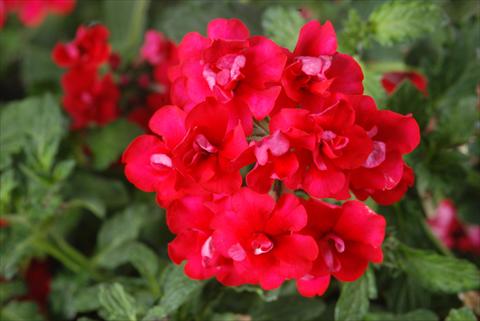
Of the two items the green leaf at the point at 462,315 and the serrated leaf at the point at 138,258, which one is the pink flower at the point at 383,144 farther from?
the serrated leaf at the point at 138,258

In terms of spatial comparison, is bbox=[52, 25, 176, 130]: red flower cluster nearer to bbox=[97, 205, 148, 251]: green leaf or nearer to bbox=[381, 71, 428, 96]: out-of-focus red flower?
bbox=[97, 205, 148, 251]: green leaf

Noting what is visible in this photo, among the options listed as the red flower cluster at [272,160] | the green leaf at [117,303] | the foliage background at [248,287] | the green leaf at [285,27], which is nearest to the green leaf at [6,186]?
the foliage background at [248,287]

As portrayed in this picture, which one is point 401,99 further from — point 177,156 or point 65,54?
point 65,54

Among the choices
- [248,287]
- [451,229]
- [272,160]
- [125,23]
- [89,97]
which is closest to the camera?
[272,160]

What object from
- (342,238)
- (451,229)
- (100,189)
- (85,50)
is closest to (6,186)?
(100,189)

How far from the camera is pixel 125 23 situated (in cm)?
149

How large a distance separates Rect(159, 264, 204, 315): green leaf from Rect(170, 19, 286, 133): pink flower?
0.25 meters

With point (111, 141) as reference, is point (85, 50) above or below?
above

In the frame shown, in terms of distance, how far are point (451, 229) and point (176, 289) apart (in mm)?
804

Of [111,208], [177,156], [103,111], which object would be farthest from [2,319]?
[177,156]

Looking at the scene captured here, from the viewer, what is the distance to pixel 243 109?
2.15ft

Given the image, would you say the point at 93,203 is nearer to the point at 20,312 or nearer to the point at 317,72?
the point at 20,312

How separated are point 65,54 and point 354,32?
51 cm

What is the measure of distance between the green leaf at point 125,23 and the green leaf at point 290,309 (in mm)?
715
